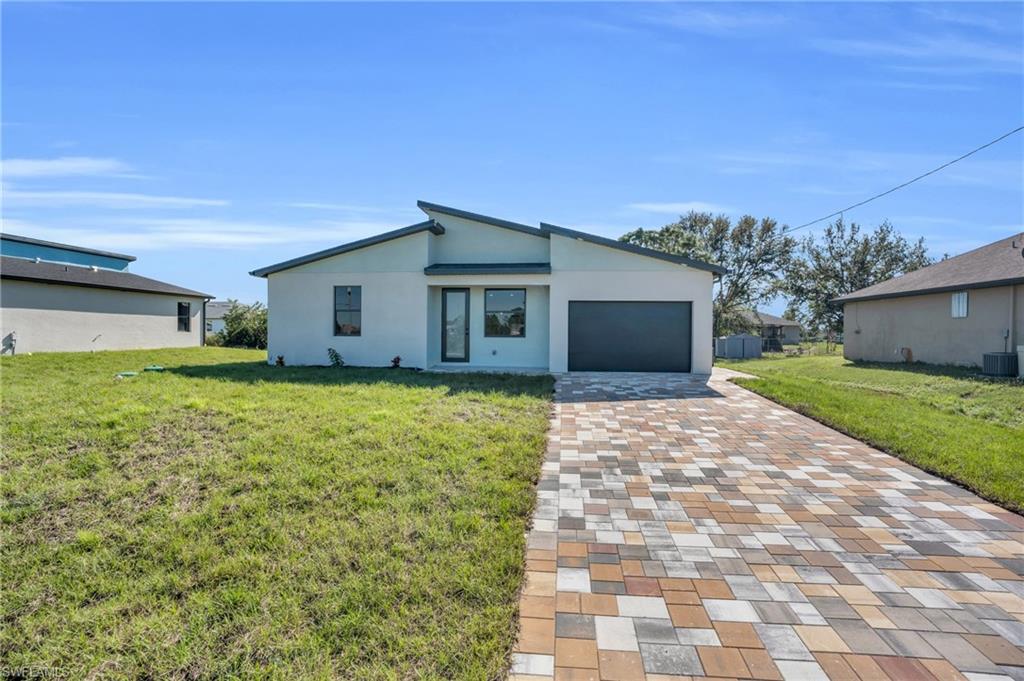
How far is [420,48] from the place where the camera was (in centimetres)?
880

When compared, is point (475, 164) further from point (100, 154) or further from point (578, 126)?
point (100, 154)

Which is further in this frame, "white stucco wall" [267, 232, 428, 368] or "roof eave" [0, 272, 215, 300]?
"roof eave" [0, 272, 215, 300]

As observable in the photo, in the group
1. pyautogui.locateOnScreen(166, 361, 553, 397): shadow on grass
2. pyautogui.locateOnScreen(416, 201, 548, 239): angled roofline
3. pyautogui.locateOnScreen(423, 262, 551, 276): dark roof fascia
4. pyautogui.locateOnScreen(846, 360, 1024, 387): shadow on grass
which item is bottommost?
pyautogui.locateOnScreen(846, 360, 1024, 387): shadow on grass

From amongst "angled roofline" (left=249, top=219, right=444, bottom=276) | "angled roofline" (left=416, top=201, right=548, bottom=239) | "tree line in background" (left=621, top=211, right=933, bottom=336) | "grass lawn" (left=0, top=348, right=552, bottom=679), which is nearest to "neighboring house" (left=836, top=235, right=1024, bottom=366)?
"angled roofline" (left=416, top=201, right=548, bottom=239)

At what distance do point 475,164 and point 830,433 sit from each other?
436 inches

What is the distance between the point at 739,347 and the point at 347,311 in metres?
21.2

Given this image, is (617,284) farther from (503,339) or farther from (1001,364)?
(1001,364)

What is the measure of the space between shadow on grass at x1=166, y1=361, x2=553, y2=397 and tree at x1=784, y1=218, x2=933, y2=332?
102 feet

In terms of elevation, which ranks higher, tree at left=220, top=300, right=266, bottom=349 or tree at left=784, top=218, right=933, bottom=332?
tree at left=784, top=218, right=933, bottom=332

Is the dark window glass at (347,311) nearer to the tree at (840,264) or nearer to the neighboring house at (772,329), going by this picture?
the neighboring house at (772,329)

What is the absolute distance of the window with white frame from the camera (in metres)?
15.1

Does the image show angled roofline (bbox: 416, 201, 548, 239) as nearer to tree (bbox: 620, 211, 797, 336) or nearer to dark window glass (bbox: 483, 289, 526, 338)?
dark window glass (bbox: 483, 289, 526, 338)

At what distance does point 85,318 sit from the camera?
683 inches

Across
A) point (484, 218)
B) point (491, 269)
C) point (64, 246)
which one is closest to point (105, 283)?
point (64, 246)
